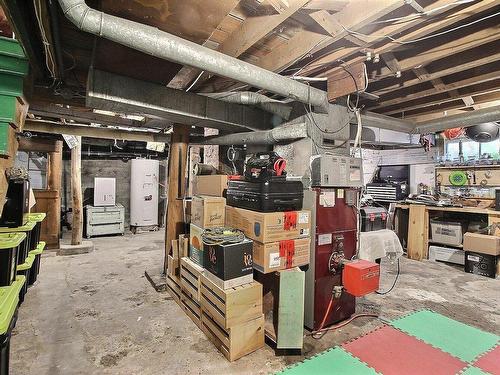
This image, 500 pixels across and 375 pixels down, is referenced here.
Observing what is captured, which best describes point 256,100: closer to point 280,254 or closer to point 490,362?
point 280,254

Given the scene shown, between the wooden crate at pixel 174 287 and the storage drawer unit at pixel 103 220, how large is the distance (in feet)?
12.8

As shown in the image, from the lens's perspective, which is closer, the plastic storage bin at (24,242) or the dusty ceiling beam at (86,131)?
the plastic storage bin at (24,242)

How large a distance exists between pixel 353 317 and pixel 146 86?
291 centimetres

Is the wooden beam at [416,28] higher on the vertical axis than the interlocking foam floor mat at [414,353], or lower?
higher

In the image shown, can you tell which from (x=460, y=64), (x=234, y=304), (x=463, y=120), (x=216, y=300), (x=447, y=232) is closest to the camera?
(x=234, y=304)

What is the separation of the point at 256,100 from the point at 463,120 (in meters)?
2.71

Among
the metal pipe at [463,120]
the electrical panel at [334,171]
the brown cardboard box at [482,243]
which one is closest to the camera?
the electrical panel at [334,171]

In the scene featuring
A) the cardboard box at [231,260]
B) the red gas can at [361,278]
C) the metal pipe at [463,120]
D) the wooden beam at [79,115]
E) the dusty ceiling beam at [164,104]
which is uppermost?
the wooden beam at [79,115]

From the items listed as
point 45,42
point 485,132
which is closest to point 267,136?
point 45,42

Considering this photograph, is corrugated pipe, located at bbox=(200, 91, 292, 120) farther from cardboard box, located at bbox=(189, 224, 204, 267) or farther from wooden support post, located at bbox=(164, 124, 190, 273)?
cardboard box, located at bbox=(189, 224, 204, 267)

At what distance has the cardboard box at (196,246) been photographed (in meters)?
2.62

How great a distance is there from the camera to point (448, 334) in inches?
97.1

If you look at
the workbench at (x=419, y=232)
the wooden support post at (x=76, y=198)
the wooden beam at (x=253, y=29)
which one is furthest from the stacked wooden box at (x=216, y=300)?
the workbench at (x=419, y=232)

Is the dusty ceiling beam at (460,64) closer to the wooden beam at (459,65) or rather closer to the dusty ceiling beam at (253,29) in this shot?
the wooden beam at (459,65)
